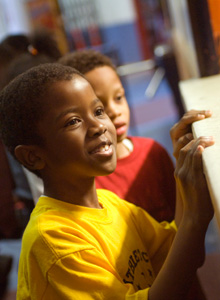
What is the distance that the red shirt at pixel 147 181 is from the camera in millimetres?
1115

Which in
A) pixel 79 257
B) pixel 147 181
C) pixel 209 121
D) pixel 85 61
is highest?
pixel 85 61

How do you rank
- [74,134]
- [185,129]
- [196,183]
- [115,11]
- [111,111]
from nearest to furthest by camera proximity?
[196,183] → [74,134] → [185,129] → [111,111] → [115,11]

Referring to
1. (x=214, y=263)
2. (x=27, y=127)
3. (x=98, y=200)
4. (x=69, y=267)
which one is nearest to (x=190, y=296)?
(x=214, y=263)

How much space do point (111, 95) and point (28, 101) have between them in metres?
0.40

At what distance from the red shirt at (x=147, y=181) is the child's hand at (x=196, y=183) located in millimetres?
459

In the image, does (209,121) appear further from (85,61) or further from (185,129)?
(85,61)

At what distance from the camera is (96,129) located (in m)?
0.76

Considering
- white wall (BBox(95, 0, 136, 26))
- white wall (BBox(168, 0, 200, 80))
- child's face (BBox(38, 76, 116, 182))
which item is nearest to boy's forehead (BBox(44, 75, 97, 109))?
child's face (BBox(38, 76, 116, 182))

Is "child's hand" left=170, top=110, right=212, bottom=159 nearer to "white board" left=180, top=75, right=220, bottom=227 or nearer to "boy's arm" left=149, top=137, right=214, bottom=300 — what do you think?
"white board" left=180, top=75, right=220, bottom=227

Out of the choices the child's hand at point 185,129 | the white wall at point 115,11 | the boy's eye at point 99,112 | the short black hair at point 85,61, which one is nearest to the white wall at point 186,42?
the short black hair at point 85,61

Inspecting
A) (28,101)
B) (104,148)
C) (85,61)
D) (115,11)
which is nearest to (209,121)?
(104,148)

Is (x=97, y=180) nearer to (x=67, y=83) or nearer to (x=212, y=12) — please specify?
(x=67, y=83)

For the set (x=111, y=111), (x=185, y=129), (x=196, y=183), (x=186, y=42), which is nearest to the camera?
(x=196, y=183)

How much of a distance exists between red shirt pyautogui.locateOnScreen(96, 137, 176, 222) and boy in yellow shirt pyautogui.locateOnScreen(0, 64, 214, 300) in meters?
0.20
